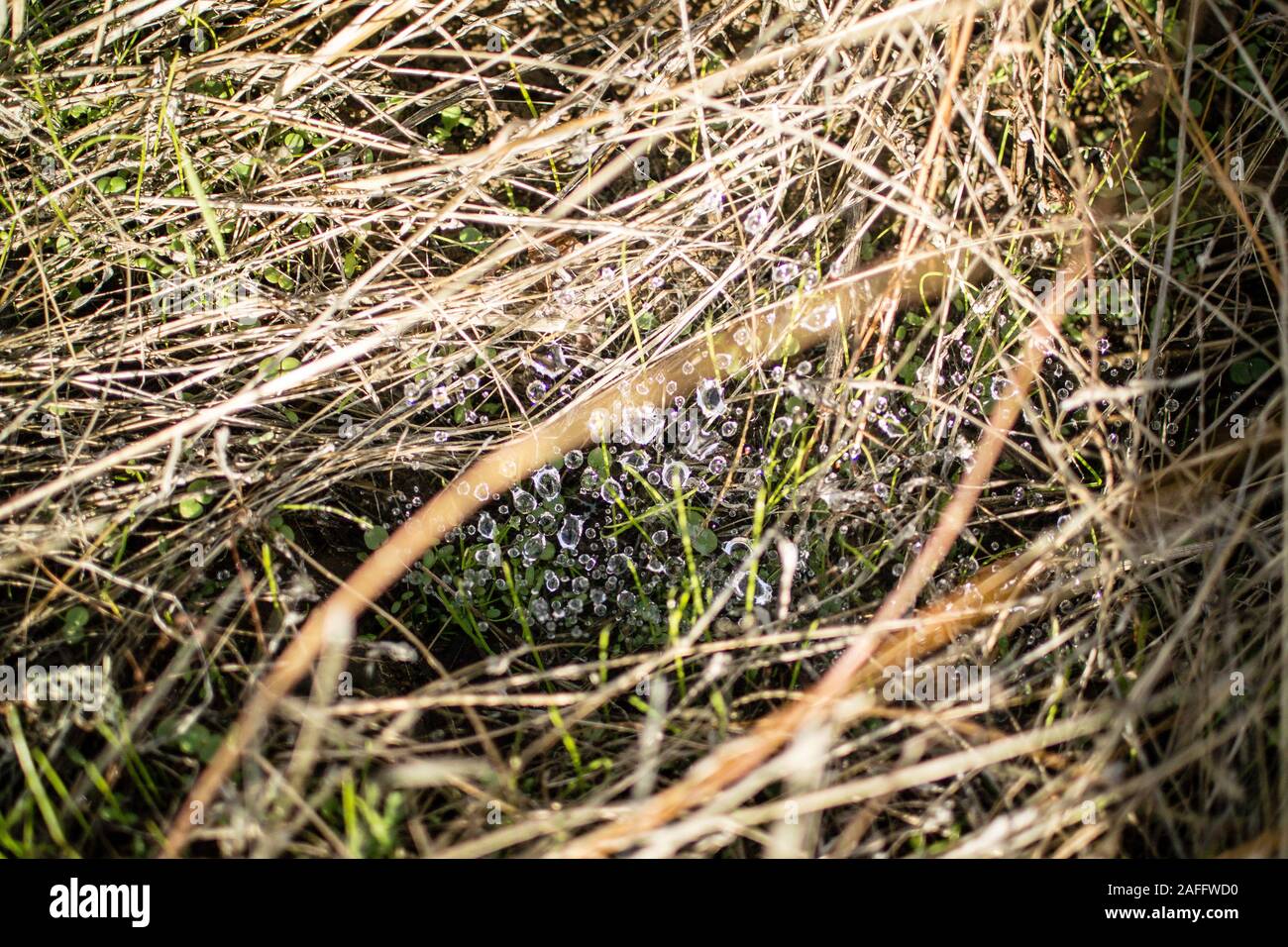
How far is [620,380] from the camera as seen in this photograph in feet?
6.04

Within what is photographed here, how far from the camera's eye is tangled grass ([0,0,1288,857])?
4.92 feet

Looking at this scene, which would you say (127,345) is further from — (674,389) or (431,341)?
(674,389)

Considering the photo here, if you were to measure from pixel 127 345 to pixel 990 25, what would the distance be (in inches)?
75.9

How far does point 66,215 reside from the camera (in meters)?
1.85

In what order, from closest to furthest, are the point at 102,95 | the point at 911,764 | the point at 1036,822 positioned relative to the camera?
the point at 1036,822 → the point at 911,764 → the point at 102,95

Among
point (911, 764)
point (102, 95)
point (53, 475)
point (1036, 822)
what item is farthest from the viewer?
point (102, 95)

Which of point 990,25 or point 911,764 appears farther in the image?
point 990,25

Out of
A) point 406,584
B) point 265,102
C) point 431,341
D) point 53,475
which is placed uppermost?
point 265,102

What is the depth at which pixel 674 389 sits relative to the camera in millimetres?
1868

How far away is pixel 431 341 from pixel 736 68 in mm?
789

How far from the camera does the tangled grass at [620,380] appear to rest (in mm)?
1501

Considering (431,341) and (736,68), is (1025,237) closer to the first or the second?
(736,68)

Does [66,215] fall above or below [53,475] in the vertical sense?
above

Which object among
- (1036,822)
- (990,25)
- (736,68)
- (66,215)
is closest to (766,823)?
(1036,822)
